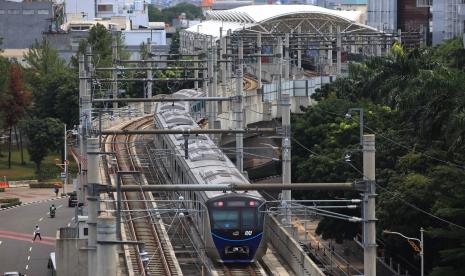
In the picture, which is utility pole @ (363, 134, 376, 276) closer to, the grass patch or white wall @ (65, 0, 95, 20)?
the grass patch

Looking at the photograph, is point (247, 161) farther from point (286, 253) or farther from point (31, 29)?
point (31, 29)

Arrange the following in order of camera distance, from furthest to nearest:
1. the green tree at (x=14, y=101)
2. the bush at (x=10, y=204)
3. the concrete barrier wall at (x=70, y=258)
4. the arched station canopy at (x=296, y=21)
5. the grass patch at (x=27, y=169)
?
the arched station canopy at (x=296, y=21) → the green tree at (x=14, y=101) → the grass patch at (x=27, y=169) → the bush at (x=10, y=204) → the concrete barrier wall at (x=70, y=258)

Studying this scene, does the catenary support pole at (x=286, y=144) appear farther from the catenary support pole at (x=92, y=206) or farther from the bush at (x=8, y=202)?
the bush at (x=8, y=202)

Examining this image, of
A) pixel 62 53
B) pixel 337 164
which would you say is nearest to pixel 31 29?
pixel 62 53

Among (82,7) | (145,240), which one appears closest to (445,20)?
(145,240)

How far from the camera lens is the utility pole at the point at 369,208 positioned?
30297 millimetres

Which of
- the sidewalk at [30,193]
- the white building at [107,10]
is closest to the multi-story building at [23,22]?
the white building at [107,10]

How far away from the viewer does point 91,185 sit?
3103 cm

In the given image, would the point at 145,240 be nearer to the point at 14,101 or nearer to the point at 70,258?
the point at 70,258

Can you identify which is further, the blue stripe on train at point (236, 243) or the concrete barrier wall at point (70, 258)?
the concrete barrier wall at point (70, 258)

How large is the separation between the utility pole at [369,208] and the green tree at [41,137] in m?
62.4

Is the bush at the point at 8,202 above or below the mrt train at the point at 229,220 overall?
below

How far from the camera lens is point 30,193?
87.6 metres

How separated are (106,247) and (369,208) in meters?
6.90
